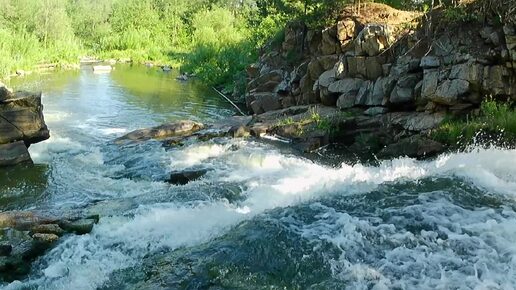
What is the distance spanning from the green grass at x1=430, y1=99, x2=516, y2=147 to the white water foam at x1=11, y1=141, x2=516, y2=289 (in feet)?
3.43

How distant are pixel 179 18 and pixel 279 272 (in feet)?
249

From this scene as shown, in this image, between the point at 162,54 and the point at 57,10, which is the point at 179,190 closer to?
the point at 162,54

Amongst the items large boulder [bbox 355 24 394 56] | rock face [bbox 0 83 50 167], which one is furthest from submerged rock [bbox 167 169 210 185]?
large boulder [bbox 355 24 394 56]

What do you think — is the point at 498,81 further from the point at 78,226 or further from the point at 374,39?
the point at 78,226

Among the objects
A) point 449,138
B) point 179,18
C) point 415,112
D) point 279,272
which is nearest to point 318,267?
point 279,272

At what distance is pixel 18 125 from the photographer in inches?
557

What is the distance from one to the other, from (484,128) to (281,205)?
6.56m

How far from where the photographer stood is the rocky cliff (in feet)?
46.8

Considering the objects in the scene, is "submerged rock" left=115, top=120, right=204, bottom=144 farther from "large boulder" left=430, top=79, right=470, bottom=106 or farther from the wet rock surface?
"large boulder" left=430, top=79, right=470, bottom=106

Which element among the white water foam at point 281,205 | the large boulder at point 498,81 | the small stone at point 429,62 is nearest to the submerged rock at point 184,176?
the white water foam at point 281,205

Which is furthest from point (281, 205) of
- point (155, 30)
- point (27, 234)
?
point (155, 30)

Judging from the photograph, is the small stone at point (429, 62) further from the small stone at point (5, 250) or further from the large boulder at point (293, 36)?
the small stone at point (5, 250)

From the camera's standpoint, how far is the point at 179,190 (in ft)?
38.7

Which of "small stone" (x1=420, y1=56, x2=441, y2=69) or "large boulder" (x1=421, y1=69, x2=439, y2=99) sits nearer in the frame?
"large boulder" (x1=421, y1=69, x2=439, y2=99)
